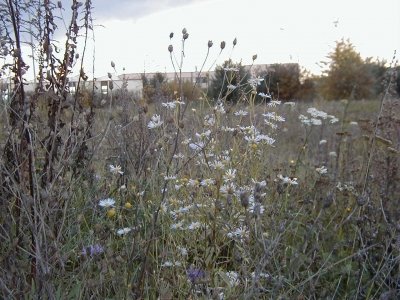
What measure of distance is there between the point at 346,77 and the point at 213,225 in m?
19.8

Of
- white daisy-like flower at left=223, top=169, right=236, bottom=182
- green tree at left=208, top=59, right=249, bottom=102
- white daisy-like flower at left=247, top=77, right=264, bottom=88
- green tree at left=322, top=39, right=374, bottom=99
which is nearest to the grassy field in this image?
white daisy-like flower at left=223, top=169, right=236, bottom=182

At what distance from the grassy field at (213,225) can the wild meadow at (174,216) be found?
0.01 meters

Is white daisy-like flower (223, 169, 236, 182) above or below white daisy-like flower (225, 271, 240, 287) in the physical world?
above

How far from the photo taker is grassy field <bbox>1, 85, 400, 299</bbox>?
1.63m

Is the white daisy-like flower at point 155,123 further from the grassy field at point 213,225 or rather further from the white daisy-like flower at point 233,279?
the white daisy-like flower at point 233,279

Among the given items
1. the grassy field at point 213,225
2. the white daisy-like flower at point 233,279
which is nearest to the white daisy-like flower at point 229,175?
the grassy field at point 213,225

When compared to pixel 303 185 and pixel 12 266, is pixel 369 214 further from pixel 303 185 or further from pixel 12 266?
pixel 12 266

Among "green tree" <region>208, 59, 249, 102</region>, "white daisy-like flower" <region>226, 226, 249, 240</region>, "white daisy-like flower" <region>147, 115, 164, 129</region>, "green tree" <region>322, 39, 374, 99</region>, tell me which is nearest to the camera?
"white daisy-like flower" <region>226, 226, 249, 240</region>

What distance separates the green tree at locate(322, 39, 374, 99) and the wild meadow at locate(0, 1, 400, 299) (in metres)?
17.8

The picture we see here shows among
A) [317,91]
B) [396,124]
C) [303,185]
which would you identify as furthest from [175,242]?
[317,91]

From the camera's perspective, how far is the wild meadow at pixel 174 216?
5.18 ft

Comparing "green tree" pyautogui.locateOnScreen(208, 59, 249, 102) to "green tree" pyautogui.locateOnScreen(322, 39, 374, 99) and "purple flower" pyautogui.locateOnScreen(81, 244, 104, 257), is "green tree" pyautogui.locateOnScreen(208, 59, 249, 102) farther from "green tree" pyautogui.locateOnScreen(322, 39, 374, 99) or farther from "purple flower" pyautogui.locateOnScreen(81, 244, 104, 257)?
"green tree" pyautogui.locateOnScreen(322, 39, 374, 99)

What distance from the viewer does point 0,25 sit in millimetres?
2160

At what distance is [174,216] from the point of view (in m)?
2.30
